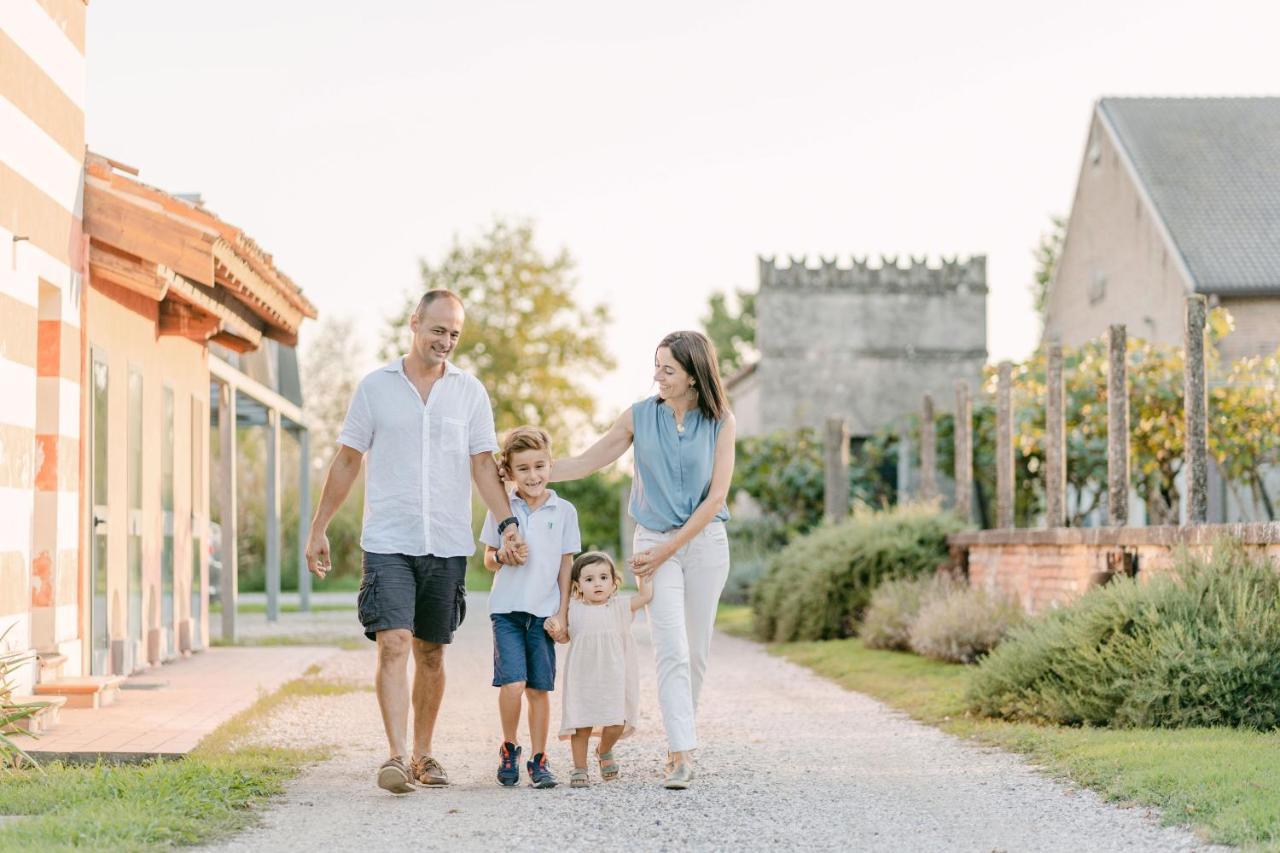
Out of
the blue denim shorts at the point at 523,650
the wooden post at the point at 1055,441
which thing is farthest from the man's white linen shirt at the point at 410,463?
the wooden post at the point at 1055,441

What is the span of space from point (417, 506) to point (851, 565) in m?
9.28

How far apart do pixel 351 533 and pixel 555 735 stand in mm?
21816

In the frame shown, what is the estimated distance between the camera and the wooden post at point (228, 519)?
1478 centimetres

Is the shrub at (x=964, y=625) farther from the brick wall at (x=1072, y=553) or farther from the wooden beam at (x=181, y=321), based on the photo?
the wooden beam at (x=181, y=321)

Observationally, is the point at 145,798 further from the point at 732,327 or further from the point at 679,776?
the point at 732,327

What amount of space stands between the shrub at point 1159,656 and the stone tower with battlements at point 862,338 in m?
30.0

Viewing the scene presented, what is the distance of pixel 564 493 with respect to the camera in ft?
111

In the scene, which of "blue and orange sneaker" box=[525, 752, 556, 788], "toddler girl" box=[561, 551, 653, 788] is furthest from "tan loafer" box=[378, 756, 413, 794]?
"toddler girl" box=[561, 551, 653, 788]

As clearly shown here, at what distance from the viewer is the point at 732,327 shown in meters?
66.8

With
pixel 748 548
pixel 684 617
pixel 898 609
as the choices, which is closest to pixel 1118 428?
pixel 898 609

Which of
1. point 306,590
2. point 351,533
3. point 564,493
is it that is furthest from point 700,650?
point 564,493

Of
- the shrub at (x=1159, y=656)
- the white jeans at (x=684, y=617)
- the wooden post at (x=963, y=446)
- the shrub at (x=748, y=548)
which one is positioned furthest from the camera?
the shrub at (x=748, y=548)

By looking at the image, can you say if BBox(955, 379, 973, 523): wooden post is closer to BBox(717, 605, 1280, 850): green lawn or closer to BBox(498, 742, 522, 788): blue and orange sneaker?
BBox(717, 605, 1280, 850): green lawn

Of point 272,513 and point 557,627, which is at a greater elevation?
point 272,513
